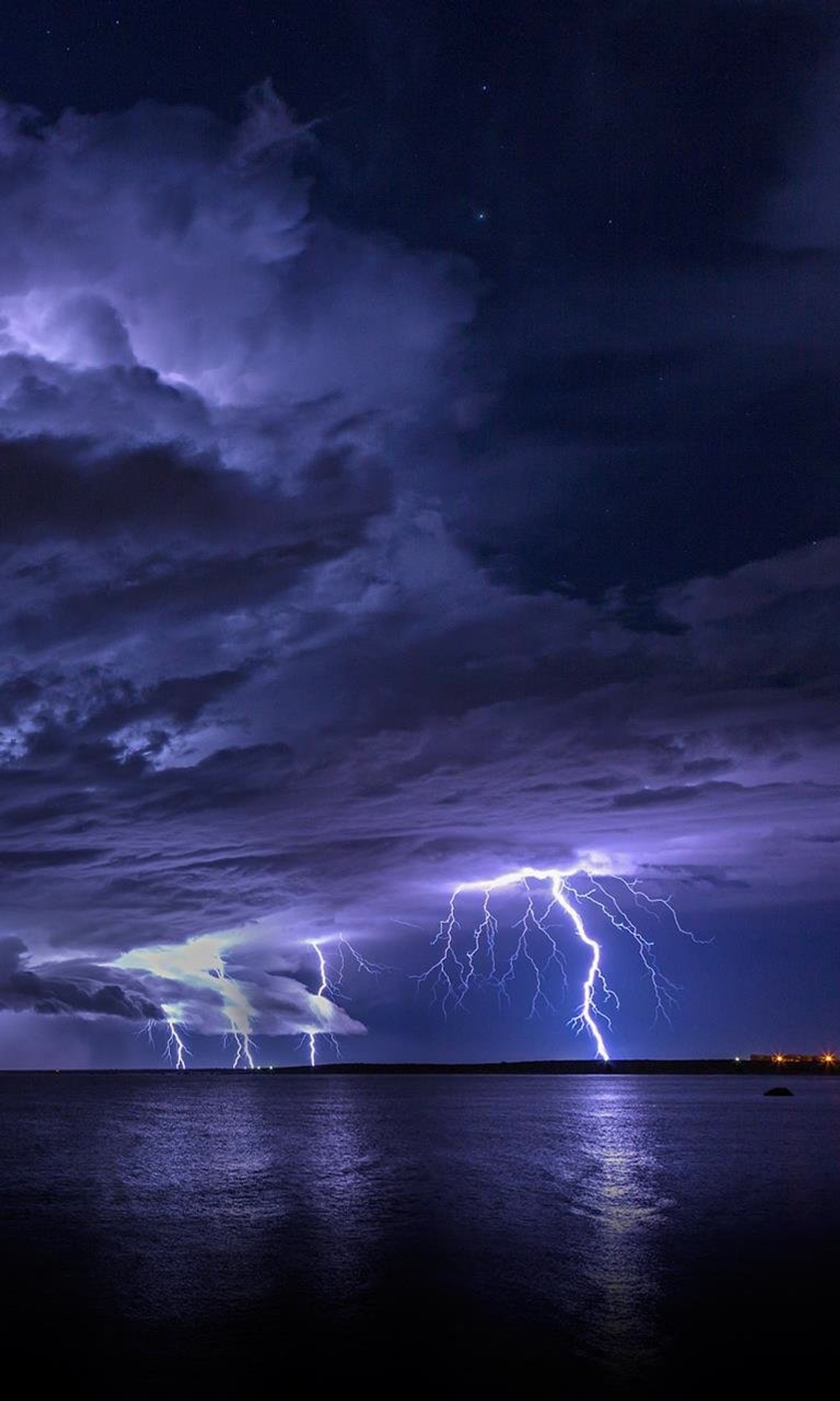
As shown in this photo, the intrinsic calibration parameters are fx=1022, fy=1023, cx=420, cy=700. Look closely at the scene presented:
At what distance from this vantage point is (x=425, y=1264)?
23.3m

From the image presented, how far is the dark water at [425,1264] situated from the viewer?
628 inches

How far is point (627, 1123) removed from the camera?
260 feet

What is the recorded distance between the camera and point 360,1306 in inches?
774

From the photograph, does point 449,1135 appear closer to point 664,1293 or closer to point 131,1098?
point 664,1293

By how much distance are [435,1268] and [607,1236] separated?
20.0ft

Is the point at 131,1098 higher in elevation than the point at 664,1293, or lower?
lower

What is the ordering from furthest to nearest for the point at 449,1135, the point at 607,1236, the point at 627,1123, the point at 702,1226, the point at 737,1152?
the point at 627,1123 → the point at 449,1135 → the point at 737,1152 → the point at 702,1226 → the point at 607,1236

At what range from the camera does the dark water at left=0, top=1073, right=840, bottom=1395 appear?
52.3 ft

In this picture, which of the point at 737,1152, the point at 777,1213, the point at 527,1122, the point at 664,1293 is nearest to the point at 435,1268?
the point at 664,1293

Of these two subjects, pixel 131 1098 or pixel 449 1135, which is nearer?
pixel 449 1135

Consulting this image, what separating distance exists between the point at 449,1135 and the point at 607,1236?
4065cm

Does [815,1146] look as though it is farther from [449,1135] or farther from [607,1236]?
[607,1236]

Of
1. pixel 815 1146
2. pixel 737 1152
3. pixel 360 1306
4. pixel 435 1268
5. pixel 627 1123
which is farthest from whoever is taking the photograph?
pixel 627 1123

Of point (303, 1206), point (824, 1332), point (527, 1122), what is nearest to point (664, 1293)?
point (824, 1332)
